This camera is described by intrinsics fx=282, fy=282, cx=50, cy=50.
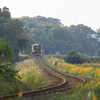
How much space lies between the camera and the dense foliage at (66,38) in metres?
122

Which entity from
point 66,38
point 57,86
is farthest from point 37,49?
point 66,38

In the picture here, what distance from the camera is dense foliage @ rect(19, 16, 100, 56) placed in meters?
122

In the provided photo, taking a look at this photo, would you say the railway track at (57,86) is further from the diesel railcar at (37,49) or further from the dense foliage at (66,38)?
the dense foliage at (66,38)

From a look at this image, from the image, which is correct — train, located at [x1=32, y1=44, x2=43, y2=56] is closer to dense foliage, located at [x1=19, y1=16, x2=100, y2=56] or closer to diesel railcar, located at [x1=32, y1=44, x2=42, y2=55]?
diesel railcar, located at [x1=32, y1=44, x2=42, y2=55]

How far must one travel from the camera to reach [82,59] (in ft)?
218

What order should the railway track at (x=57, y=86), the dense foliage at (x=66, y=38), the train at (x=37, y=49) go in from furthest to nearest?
the dense foliage at (x=66, y=38)
the train at (x=37, y=49)
the railway track at (x=57, y=86)

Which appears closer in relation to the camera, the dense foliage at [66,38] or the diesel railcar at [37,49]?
the diesel railcar at [37,49]

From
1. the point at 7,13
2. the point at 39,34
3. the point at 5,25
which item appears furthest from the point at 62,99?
the point at 39,34

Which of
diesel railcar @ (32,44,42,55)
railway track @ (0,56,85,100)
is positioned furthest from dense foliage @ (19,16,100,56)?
railway track @ (0,56,85,100)

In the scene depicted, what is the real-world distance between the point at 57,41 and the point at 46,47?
6.84 m

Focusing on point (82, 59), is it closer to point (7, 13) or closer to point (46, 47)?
point (7, 13)

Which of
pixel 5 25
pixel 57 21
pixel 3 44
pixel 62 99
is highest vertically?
pixel 57 21

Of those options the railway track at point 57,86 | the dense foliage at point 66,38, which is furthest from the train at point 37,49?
the dense foliage at point 66,38

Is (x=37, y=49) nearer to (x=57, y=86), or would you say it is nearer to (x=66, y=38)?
(x=57, y=86)
